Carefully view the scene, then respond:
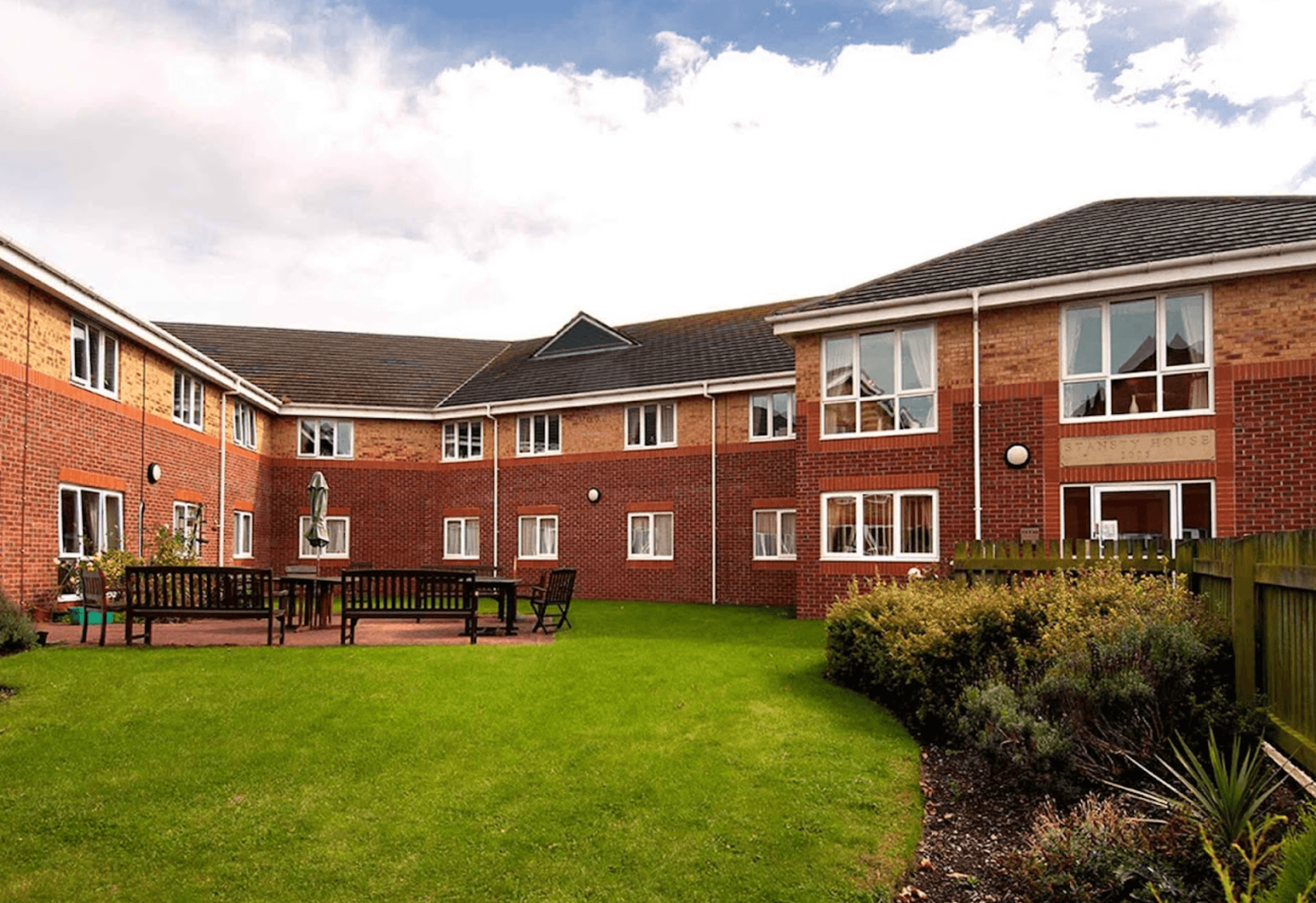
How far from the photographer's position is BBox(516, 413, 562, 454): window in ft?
80.8

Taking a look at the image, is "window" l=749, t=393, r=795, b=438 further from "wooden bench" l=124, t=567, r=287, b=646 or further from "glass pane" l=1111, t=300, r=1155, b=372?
"wooden bench" l=124, t=567, r=287, b=646

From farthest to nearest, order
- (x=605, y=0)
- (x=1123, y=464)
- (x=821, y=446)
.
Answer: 1. (x=821, y=446)
2. (x=1123, y=464)
3. (x=605, y=0)

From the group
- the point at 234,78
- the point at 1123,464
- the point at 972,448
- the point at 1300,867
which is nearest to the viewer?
the point at 1300,867

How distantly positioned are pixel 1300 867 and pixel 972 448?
13.0 meters

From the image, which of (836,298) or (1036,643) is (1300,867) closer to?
(1036,643)

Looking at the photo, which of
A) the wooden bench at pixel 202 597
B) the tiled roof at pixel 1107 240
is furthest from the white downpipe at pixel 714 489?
the wooden bench at pixel 202 597

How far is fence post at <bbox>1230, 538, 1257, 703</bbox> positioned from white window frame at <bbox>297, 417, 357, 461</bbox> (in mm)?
23418

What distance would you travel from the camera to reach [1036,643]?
26.5 ft

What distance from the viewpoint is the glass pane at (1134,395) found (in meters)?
13.9

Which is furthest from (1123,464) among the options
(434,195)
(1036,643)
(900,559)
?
(434,195)

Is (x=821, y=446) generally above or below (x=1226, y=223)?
below

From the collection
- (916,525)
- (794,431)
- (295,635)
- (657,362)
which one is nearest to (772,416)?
(794,431)

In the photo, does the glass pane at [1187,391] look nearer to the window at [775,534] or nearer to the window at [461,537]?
the window at [775,534]

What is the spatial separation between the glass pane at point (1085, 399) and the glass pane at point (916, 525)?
111 inches
